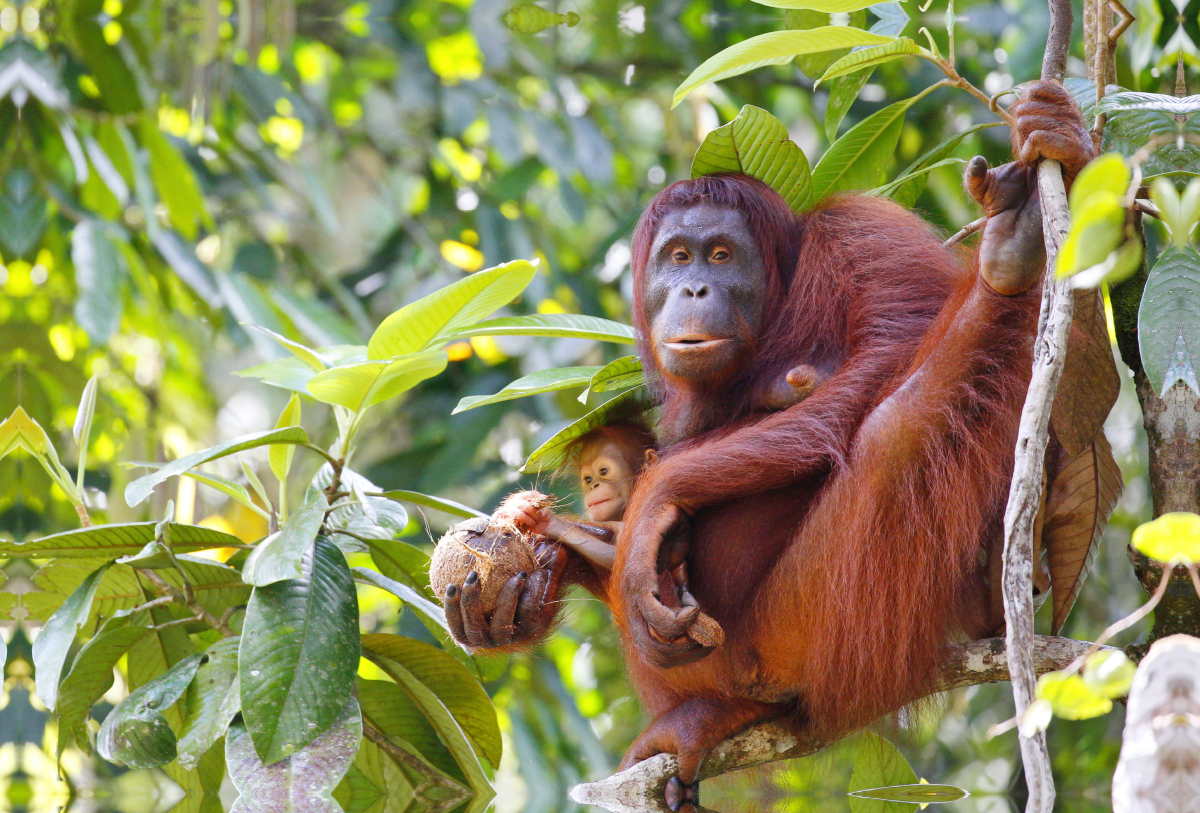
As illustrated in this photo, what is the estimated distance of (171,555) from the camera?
193 cm

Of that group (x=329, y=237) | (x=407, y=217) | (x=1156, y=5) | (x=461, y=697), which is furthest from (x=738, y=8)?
(x=461, y=697)

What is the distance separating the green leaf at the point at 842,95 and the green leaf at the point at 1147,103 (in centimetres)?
62

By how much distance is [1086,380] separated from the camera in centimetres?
172

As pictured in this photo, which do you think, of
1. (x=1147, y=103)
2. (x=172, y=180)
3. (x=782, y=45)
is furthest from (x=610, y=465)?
(x=172, y=180)

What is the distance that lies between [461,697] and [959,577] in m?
0.96

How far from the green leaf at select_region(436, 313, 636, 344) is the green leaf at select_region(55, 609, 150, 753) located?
82 centimetres

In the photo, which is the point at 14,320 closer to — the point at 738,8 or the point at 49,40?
the point at 49,40

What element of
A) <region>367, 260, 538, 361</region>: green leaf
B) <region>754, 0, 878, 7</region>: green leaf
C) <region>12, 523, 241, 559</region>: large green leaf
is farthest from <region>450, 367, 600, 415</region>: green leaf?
<region>754, 0, 878, 7</region>: green leaf

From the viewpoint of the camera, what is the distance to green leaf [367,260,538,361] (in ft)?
6.19

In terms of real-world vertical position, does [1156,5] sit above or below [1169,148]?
above

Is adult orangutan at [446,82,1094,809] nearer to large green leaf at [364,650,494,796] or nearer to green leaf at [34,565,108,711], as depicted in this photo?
large green leaf at [364,650,494,796]

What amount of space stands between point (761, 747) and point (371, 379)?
3.18 feet

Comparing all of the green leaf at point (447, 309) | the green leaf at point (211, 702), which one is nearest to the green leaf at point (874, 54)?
the green leaf at point (447, 309)

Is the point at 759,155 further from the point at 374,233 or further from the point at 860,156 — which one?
the point at 374,233
